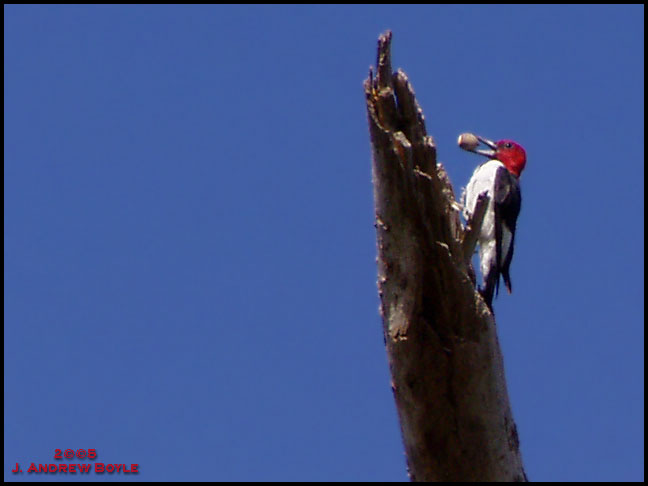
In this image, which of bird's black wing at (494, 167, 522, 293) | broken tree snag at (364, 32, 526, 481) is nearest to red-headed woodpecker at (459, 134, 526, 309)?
bird's black wing at (494, 167, 522, 293)

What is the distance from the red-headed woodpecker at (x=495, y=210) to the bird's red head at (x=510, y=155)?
0.29 meters

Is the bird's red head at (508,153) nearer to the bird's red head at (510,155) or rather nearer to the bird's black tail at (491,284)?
the bird's red head at (510,155)

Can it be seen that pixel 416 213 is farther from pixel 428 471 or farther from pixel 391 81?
pixel 428 471

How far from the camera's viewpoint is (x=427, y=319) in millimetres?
4695

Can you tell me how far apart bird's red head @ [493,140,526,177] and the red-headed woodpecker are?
0.95 feet

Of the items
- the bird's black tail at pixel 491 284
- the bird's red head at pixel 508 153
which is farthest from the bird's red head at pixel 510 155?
the bird's black tail at pixel 491 284

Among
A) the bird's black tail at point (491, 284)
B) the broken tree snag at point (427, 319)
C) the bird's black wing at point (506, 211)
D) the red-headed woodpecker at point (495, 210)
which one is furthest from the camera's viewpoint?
the bird's black wing at point (506, 211)

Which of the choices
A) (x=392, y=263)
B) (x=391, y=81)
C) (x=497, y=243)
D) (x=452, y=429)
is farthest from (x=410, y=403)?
(x=497, y=243)

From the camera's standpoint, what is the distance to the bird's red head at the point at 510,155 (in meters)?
8.17

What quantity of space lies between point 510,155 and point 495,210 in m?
1.24

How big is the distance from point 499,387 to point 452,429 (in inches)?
12.9

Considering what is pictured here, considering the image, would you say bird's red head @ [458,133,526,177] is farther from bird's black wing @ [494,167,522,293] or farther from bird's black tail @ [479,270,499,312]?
bird's black tail @ [479,270,499,312]

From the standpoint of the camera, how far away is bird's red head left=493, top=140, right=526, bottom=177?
8172 mm

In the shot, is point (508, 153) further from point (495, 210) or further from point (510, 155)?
point (495, 210)
